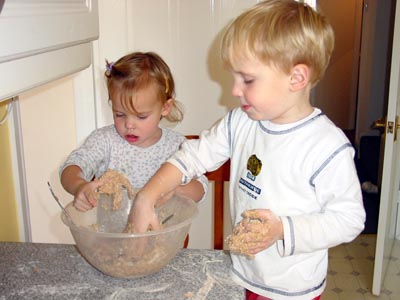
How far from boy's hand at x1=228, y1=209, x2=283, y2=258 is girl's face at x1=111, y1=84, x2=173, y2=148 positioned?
19.0 inches

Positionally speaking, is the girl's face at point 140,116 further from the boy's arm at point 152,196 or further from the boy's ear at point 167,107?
the boy's arm at point 152,196

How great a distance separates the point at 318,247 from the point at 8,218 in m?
0.95

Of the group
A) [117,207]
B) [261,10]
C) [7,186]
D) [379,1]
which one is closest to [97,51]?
[7,186]

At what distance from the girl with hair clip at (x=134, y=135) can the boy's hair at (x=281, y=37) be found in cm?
35

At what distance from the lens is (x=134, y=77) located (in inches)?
46.9

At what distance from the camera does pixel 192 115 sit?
→ 73.8 inches

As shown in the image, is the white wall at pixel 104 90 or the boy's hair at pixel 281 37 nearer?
the boy's hair at pixel 281 37

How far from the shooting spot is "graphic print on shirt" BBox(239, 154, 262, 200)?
0.96 m

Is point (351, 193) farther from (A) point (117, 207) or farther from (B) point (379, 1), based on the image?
(B) point (379, 1)

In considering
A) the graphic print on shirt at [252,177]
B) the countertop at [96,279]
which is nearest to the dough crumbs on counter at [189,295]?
the countertop at [96,279]

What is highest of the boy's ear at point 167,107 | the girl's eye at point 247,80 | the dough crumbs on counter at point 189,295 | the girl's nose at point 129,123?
the girl's eye at point 247,80

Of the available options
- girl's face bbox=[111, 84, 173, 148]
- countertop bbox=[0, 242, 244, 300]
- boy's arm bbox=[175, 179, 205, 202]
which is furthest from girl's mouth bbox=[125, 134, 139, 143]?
countertop bbox=[0, 242, 244, 300]

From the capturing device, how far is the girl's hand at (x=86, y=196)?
3.35 feet

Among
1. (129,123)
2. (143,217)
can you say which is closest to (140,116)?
(129,123)
